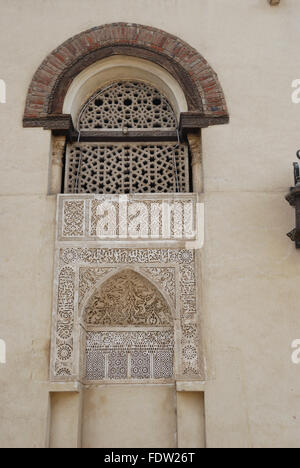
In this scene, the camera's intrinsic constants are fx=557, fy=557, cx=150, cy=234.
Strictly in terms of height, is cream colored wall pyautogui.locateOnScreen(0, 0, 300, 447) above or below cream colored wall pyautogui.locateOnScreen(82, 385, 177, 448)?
above

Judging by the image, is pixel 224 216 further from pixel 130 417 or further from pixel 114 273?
pixel 130 417

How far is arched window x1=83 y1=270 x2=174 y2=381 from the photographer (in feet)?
17.5

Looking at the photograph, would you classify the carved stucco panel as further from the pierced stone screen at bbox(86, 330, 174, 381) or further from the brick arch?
the brick arch

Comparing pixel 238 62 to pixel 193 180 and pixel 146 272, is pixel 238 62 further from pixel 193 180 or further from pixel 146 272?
pixel 146 272

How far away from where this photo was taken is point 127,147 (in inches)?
238

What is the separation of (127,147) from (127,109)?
44cm

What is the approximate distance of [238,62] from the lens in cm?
592

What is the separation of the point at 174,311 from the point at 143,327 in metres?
0.43

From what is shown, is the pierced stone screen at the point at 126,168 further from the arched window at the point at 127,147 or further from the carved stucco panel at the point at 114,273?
the carved stucco panel at the point at 114,273

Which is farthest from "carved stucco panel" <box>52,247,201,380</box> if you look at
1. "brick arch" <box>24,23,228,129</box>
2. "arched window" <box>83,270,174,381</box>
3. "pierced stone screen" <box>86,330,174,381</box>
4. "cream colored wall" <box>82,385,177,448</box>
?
"brick arch" <box>24,23,228,129</box>

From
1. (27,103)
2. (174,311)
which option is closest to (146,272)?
(174,311)

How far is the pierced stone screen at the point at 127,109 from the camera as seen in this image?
20.0 ft

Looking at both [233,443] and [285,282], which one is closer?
[233,443]

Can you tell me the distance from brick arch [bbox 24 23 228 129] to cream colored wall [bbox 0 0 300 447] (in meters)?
0.11
